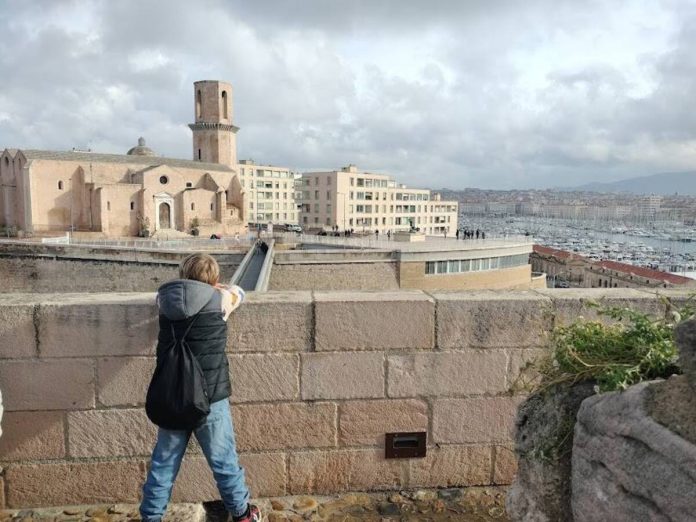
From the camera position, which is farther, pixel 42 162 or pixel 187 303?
pixel 42 162

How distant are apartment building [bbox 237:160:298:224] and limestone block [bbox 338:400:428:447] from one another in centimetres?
8745

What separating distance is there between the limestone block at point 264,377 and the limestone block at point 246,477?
0.46 meters

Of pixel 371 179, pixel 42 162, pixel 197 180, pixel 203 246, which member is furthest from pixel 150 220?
pixel 371 179

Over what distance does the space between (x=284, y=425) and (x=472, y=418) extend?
1354 mm

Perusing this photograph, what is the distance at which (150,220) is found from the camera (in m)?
53.3

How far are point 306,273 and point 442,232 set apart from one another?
2682 inches

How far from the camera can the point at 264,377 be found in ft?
12.3

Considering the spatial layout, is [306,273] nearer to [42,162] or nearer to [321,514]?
[321,514]

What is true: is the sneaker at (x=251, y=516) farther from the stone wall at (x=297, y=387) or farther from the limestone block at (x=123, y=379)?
the limestone block at (x=123, y=379)

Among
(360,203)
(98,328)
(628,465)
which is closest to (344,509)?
(98,328)

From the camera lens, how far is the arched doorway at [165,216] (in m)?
55.0

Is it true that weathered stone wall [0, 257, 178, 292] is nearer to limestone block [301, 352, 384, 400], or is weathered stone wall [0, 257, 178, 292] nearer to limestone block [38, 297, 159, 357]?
limestone block [38, 297, 159, 357]

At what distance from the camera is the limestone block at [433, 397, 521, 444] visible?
12.9 ft

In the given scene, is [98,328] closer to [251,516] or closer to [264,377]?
[264,377]
